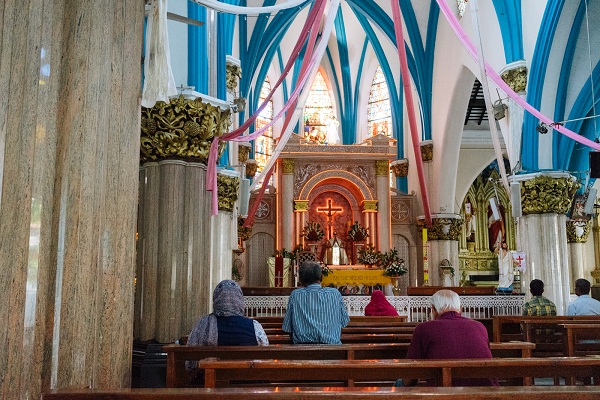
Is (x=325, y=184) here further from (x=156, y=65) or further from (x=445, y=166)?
(x=156, y=65)

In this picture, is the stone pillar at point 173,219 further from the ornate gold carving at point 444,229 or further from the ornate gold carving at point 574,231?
the ornate gold carving at point 574,231

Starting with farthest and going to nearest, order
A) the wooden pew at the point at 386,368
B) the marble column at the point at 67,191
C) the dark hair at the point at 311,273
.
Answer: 1. the dark hair at the point at 311,273
2. the wooden pew at the point at 386,368
3. the marble column at the point at 67,191

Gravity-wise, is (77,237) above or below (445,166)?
below

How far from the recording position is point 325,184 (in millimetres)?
20797

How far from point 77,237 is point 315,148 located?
17.1 meters

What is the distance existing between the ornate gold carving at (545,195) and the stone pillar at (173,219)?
7.58 meters

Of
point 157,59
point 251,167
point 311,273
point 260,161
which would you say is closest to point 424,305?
point 311,273

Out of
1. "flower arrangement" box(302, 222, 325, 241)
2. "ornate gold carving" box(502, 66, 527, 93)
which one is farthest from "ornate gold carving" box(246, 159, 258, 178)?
"ornate gold carving" box(502, 66, 527, 93)

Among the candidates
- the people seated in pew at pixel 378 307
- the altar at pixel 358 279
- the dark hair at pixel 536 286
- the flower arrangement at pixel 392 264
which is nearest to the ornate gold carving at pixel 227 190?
the altar at pixel 358 279

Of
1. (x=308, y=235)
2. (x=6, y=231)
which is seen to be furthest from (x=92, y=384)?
(x=308, y=235)

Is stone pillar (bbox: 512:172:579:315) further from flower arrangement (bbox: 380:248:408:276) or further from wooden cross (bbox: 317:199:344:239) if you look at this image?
wooden cross (bbox: 317:199:344:239)

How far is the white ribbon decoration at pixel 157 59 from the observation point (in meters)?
5.18

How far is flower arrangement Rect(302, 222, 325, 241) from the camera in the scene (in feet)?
63.8

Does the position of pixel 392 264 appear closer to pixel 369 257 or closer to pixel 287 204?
pixel 369 257
